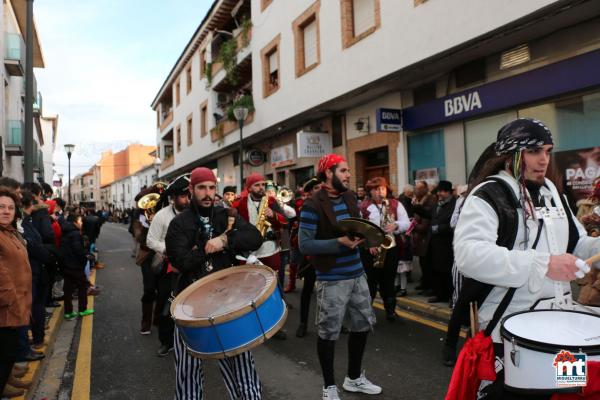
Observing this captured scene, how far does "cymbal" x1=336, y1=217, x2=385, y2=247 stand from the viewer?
3.29 meters

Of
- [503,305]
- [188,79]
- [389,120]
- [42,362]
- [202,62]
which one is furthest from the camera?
[188,79]

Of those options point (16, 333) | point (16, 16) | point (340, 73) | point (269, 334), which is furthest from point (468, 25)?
point (16, 16)

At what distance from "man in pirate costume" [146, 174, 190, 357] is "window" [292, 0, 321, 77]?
31.7ft

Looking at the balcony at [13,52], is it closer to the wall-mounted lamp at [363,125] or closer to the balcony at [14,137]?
the balcony at [14,137]

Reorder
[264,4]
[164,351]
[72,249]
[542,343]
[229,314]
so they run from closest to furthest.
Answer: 1. [542,343]
2. [229,314]
3. [164,351]
4. [72,249]
5. [264,4]

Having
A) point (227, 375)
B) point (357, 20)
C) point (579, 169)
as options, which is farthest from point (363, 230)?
point (357, 20)

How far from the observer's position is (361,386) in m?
3.91

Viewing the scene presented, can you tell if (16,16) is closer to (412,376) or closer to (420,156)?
(420,156)

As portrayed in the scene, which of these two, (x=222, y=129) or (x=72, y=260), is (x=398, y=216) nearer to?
(x=72, y=260)

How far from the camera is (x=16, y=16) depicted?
2156 centimetres

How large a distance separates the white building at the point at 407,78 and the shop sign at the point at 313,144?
0.10 feet

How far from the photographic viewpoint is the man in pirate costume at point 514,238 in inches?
73.0

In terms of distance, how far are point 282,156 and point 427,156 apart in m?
7.69

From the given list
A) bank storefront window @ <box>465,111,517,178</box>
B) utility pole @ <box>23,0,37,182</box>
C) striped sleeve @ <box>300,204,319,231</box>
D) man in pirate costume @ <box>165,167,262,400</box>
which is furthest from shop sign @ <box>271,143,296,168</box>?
man in pirate costume @ <box>165,167,262,400</box>
